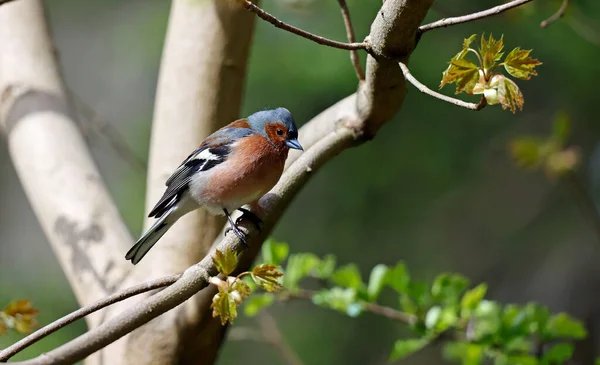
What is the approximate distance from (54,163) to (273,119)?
3.32 ft

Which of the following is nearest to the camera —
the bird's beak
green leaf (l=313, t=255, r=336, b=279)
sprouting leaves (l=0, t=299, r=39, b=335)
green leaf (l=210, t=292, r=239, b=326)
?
green leaf (l=210, t=292, r=239, b=326)

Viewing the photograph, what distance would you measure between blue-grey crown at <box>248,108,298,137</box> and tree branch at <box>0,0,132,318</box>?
2.41 feet

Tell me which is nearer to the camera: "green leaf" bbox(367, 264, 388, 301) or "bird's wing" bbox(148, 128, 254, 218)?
"bird's wing" bbox(148, 128, 254, 218)

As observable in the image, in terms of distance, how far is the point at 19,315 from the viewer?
1798mm

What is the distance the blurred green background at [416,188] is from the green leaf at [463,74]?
2.32m

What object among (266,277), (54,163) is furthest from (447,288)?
(54,163)

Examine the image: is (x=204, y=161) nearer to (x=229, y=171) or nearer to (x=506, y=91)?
(x=229, y=171)

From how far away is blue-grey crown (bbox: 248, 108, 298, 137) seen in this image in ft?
7.61

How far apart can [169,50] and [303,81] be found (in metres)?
1.68

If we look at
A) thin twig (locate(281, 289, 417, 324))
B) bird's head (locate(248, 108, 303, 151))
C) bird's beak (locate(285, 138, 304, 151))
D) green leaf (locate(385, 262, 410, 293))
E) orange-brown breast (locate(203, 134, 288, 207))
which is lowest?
thin twig (locate(281, 289, 417, 324))

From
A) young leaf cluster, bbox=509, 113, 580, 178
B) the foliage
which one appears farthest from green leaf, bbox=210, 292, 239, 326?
young leaf cluster, bbox=509, 113, 580, 178

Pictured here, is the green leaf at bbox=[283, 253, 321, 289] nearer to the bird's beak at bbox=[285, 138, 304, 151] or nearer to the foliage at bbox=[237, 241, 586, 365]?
the foliage at bbox=[237, 241, 586, 365]

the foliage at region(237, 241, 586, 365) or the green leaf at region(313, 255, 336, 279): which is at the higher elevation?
the green leaf at region(313, 255, 336, 279)

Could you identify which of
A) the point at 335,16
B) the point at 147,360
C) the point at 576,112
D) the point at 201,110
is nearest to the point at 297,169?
the point at 201,110
